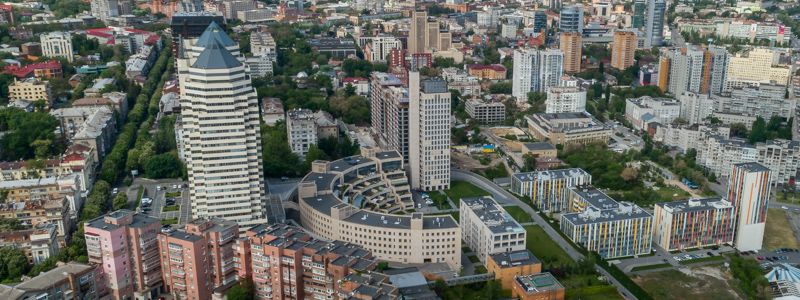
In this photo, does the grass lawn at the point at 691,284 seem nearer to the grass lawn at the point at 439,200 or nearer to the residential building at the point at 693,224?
the residential building at the point at 693,224

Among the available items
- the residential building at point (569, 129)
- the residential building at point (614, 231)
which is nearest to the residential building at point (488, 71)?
the residential building at point (569, 129)

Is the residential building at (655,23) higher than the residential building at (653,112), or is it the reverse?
the residential building at (655,23)

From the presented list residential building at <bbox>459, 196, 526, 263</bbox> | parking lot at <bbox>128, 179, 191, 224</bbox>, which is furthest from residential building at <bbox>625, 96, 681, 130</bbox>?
→ parking lot at <bbox>128, 179, 191, 224</bbox>

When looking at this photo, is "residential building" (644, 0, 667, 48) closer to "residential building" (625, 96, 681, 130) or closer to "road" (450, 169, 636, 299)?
"residential building" (625, 96, 681, 130)

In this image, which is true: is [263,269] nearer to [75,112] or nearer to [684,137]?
[75,112]

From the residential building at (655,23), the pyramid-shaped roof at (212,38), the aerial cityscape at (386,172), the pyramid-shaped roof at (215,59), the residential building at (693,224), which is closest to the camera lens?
the aerial cityscape at (386,172)

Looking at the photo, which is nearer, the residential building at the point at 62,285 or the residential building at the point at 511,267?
the residential building at the point at 62,285

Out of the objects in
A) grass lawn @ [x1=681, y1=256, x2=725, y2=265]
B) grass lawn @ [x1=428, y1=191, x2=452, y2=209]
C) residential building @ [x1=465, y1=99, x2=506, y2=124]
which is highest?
residential building @ [x1=465, y1=99, x2=506, y2=124]
